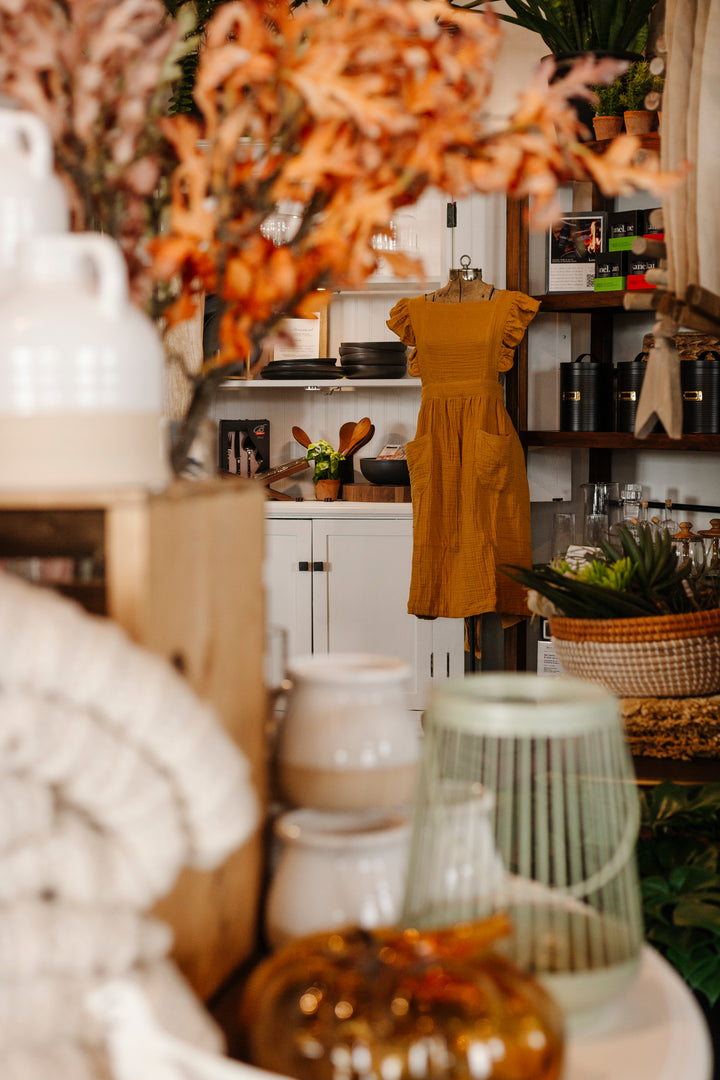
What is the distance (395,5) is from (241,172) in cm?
13

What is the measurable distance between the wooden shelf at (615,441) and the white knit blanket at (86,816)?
9.07 ft

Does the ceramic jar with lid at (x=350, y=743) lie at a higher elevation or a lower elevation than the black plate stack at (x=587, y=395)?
lower

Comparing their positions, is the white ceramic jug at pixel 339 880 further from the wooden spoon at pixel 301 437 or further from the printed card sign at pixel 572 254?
the wooden spoon at pixel 301 437

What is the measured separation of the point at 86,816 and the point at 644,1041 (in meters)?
0.31

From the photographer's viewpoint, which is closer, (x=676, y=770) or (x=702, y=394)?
(x=676, y=770)

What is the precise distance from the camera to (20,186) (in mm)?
595

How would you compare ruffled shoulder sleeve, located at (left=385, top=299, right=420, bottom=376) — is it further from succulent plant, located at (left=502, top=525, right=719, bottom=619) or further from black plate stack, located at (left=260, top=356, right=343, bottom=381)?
succulent plant, located at (left=502, top=525, right=719, bottom=619)

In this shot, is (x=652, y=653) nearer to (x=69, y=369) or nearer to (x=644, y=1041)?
(x=644, y=1041)

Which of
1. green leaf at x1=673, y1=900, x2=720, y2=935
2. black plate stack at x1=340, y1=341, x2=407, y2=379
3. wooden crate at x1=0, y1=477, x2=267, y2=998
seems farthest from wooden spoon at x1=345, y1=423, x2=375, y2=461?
wooden crate at x1=0, y1=477, x2=267, y2=998

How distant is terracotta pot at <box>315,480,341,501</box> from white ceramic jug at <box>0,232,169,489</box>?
3.19 m

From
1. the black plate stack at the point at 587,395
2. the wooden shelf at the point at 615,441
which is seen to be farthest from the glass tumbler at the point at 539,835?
the black plate stack at the point at 587,395

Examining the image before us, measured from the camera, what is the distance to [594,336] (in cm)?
363

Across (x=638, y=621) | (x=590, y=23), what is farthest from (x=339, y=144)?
(x=590, y=23)

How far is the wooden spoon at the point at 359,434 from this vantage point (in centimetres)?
389
